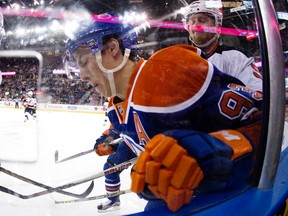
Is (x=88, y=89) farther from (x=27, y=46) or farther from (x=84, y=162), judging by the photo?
(x=84, y=162)

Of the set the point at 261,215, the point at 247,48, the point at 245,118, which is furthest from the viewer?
the point at 247,48

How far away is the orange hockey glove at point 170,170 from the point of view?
357 mm

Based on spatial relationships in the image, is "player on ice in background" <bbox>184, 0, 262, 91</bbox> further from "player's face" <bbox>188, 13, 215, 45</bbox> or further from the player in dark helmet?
the player in dark helmet

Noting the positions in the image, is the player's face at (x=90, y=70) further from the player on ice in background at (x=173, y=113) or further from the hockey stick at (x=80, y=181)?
the hockey stick at (x=80, y=181)

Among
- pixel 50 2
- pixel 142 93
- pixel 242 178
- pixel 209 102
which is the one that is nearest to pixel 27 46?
pixel 50 2

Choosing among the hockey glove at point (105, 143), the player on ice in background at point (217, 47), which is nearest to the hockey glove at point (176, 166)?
the player on ice in background at point (217, 47)

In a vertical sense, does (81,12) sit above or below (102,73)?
above

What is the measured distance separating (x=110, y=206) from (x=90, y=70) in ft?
0.84

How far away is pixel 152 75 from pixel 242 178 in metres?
0.23

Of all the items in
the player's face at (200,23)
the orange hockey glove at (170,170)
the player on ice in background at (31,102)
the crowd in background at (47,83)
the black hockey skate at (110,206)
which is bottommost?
the black hockey skate at (110,206)

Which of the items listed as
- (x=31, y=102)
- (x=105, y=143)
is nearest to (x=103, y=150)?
(x=105, y=143)

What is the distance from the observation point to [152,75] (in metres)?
0.50

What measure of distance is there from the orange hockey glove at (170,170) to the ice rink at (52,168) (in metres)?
0.11

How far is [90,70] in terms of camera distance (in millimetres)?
580
